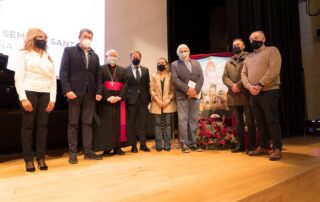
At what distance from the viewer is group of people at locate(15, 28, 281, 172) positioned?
8.54ft

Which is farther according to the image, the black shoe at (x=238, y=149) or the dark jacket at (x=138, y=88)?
the dark jacket at (x=138, y=88)

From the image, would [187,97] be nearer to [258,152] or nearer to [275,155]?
[258,152]

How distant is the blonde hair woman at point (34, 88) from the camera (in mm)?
2510

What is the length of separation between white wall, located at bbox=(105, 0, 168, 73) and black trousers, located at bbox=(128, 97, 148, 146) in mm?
1367

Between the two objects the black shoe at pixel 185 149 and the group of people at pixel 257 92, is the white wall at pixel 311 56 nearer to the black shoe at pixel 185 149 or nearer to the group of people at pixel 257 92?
the group of people at pixel 257 92

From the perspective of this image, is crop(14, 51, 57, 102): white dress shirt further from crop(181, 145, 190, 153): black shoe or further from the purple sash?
crop(181, 145, 190, 153): black shoe

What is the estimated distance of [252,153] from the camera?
10.4 feet

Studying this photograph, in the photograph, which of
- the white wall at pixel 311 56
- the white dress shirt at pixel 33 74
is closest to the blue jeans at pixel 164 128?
the white dress shirt at pixel 33 74

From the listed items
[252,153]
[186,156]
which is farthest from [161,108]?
[252,153]

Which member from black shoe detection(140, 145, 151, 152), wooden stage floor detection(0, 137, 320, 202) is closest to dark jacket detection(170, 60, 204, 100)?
black shoe detection(140, 145, 151, 152)

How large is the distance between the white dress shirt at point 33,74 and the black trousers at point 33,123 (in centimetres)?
5

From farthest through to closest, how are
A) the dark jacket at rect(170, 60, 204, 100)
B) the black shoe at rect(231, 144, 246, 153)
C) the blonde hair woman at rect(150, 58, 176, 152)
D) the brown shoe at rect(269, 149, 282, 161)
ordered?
the blonde hair woman at rect(150, 58, 176, 152) < the dark jacket at rect(170, 60, 204, 100) < the black shoe at rect(231, 144, 246, 153) < the brown shoe at rect(269, 149, 282, 161)

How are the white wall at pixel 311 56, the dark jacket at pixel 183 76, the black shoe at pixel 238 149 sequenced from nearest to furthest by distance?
the black shoe at pixel 238 149 → the dark jacket at pixel 183 76 → the white wall at pixel 311 56

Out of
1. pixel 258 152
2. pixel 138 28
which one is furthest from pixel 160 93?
pixel 138 28
